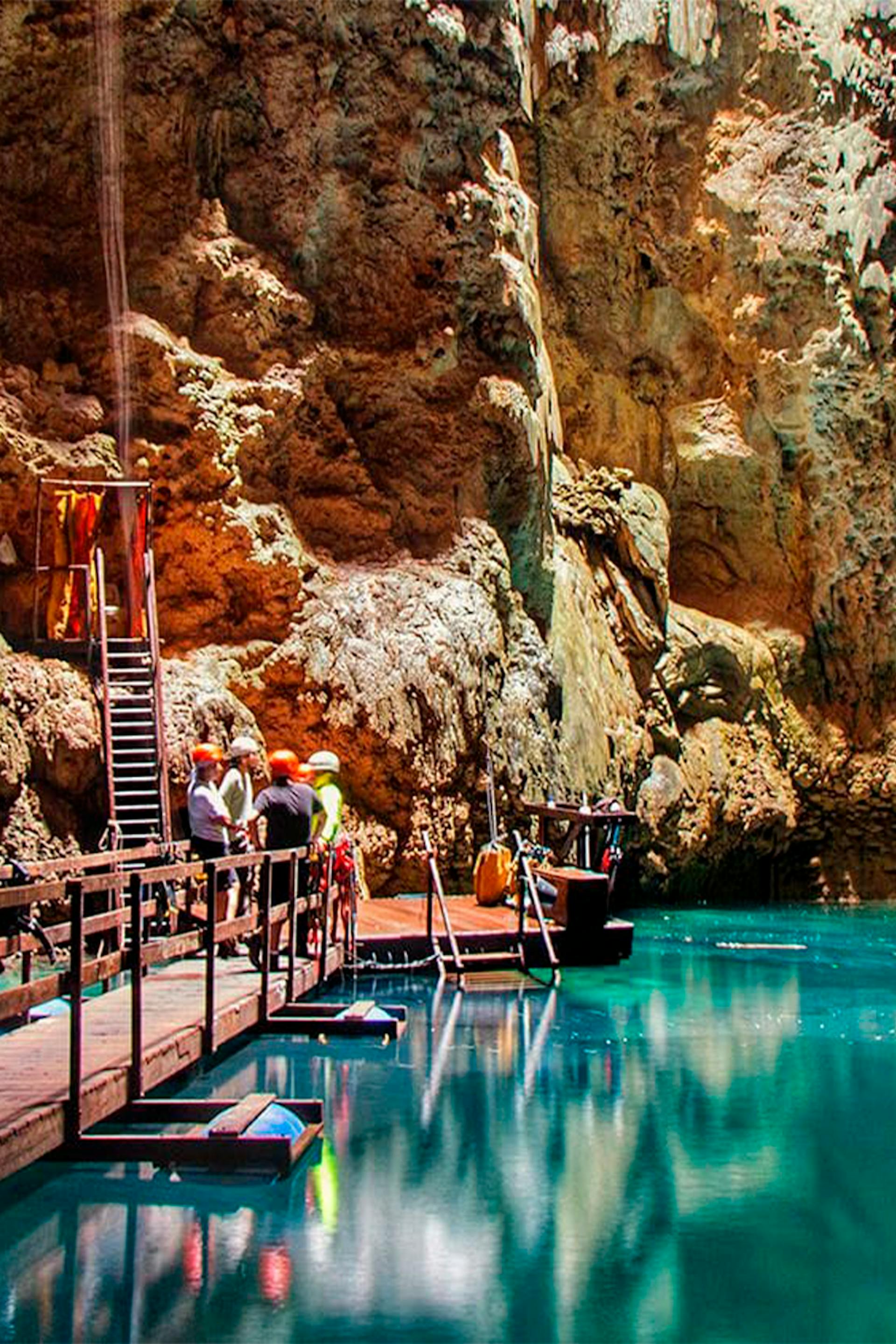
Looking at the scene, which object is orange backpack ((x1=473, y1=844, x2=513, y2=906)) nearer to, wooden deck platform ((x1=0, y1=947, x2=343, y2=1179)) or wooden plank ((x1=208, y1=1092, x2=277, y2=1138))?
wooden deck platform ((x1=0, y1=947, x2=343, y2=1179))

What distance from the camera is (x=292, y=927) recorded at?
39.7ft

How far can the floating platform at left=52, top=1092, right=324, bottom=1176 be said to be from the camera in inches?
318

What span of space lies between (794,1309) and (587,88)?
29.3 meters

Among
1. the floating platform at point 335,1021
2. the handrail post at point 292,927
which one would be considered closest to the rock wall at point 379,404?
the floating platform at point 335,1021

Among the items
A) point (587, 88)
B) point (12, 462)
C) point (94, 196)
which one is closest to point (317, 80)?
point (94, 196)

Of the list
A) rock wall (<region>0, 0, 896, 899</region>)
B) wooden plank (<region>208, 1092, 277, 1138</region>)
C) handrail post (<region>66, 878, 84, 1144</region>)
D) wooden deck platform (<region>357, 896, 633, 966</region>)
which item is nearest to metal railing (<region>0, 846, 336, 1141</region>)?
handrail post (<region>66, 878, 84, 1144</region>)

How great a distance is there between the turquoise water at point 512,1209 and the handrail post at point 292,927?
0.48 metres

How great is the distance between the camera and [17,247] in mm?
22078

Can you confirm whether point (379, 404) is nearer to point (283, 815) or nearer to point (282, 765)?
point (282, 765)

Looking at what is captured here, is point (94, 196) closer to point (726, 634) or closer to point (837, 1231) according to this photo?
point (726, 634)

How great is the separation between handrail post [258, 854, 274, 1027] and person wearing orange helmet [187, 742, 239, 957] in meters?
0.59

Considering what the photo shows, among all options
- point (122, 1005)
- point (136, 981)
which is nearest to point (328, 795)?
point (122, 1005)

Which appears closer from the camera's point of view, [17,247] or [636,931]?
[17,247]

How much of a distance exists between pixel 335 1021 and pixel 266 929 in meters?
1.58
